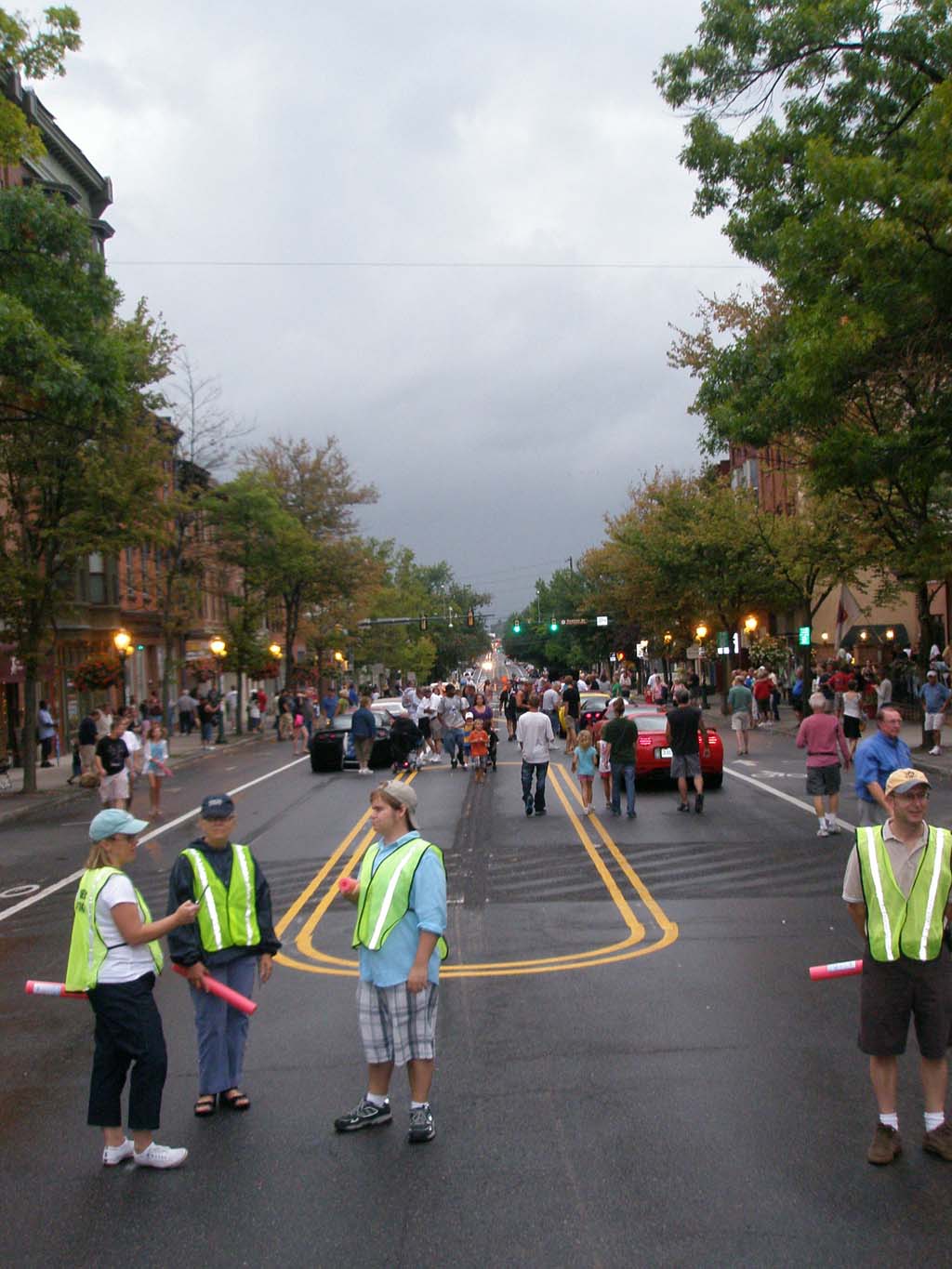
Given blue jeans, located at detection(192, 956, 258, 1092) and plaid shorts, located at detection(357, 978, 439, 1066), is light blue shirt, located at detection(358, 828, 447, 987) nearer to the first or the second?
plaid shorts, located at detection(357, 978, 439, 1066)

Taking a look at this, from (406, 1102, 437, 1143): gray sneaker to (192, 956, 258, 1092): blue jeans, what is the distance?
105 cm

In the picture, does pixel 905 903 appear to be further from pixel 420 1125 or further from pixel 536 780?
pixel 536 780

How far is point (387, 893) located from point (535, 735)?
37.3 feet

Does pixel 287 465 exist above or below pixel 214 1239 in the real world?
above

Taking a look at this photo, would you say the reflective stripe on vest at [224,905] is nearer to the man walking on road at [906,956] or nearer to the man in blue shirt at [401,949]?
the man in blue shirt at [401,949]

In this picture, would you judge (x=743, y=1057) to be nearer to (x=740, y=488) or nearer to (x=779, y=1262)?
(x=779, y=1262)

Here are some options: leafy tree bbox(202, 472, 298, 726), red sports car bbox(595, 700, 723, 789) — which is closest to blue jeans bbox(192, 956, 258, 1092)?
red sports car bbox(595, 700, 723, 789)

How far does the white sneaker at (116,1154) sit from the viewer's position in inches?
217

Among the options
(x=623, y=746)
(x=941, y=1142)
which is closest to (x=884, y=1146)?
(x=941, y=1142)

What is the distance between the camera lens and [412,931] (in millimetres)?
5605

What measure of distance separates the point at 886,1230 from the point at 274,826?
13810 mm

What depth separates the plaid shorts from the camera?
5570 millimetres

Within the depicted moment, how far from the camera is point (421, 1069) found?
5555 millimetres

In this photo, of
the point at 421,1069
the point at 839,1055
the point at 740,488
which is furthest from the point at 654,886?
the point at 740,488
